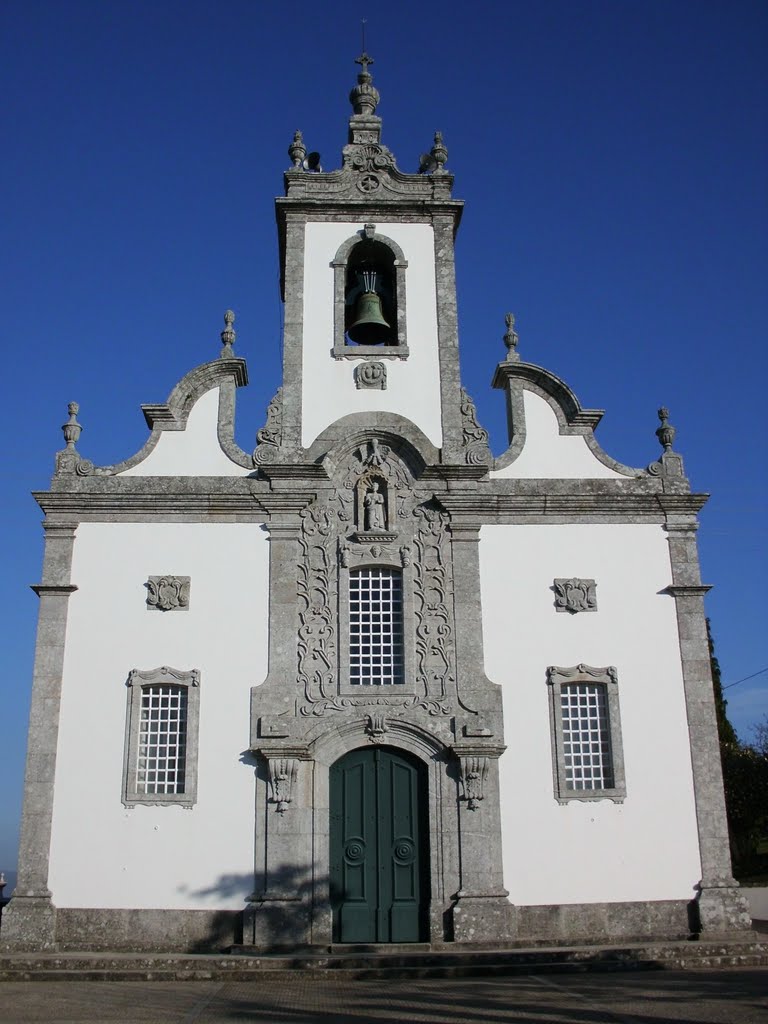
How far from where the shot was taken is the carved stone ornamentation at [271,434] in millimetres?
14875

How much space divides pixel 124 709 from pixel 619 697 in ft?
21.9

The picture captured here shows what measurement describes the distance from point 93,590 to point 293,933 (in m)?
5.26

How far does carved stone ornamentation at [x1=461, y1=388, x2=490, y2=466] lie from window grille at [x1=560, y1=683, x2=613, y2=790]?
3.49 metres

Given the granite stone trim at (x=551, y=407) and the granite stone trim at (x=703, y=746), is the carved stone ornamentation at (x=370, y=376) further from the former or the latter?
the granite stone trim at (x=703, y=746)

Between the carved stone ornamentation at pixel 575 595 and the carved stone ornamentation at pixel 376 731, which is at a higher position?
the carved stone ornamentation at pixel 575 595

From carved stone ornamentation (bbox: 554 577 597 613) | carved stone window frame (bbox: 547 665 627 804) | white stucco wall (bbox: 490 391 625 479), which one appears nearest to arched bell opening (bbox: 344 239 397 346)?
white stucco wall (bbox: 490 391 625 479)

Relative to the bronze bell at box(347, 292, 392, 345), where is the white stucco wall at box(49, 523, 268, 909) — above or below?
below

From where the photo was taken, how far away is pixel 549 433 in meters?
15.4

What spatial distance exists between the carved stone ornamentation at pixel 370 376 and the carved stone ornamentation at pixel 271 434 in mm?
1173

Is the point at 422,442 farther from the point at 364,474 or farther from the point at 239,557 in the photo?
the point at 239,557

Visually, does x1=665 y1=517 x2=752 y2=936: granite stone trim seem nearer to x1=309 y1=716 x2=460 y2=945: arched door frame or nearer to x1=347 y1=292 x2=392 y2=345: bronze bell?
x1=309 y1=716 x2=460 y2=945: arched door frame

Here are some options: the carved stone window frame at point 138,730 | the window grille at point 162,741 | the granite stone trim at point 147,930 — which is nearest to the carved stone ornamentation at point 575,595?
the carved stone window frame at point 138,730

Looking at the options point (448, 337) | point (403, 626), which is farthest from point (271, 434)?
point (403, 626)

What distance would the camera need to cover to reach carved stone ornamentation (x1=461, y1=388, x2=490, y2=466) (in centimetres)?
1496
